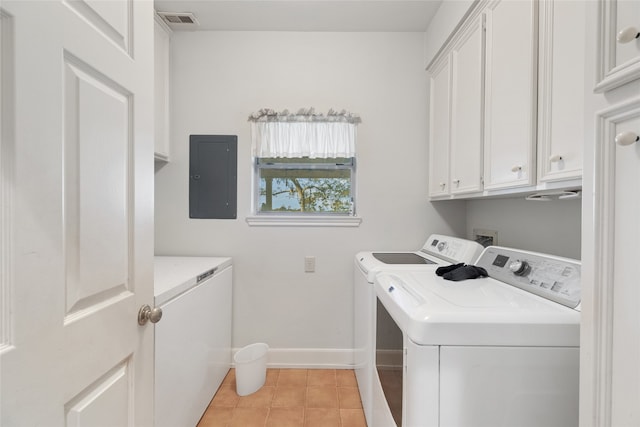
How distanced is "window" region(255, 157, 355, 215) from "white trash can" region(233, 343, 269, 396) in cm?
105

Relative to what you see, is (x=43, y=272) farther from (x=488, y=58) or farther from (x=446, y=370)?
(x=488, y=58)

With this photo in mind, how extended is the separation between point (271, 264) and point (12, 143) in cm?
189

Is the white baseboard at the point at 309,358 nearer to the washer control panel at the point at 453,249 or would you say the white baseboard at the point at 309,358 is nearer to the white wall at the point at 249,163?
the white wall at the point at 249,163

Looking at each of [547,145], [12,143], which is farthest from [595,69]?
[12,143]

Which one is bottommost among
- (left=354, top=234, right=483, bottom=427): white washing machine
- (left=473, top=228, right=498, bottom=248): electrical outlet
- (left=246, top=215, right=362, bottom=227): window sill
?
(left=354, top=234, right=483, bottom=427): white washing machine

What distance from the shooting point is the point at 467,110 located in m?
1.63

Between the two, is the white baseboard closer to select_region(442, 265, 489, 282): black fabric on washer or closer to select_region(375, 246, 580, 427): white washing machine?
select_region(442, 265, 489, 282): black fabric on washer

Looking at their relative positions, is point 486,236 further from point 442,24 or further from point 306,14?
point 306,14

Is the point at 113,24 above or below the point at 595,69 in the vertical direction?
above

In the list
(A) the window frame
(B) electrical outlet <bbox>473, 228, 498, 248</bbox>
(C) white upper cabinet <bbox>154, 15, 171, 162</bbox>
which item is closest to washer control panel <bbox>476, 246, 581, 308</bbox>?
(B) electrical outlet <bbox>473, 228, 498, 248</bbox>

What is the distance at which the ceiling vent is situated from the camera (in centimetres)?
205

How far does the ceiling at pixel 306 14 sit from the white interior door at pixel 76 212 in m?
1.40

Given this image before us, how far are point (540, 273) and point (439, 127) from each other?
1.25m

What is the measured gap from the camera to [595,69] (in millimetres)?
617
